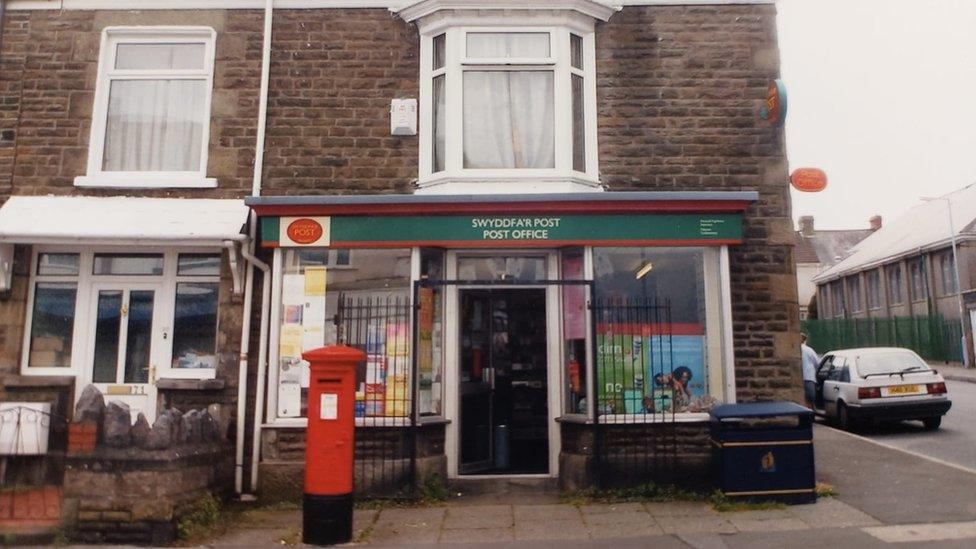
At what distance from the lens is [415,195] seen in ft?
28.0

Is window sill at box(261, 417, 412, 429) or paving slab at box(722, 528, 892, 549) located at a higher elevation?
window sill at box(261, 417, 412, 429)

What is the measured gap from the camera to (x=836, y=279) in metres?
48.1

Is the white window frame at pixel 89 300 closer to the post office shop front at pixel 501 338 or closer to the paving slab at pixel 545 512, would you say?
the post office shop front at pixel 501 338

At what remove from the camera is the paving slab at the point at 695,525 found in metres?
6.88

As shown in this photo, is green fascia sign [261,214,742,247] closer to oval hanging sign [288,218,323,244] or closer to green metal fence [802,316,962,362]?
oval hanging sign [288,218,323,244]

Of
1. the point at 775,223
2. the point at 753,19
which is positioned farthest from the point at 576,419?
the point at 753,19

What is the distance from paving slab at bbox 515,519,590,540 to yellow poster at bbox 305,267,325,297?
11.7ft

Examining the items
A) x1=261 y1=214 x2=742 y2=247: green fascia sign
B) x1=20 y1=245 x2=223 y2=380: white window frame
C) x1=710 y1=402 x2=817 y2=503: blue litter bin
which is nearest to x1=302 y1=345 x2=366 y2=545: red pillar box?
x1=261 y1=214 x2=742 y2=247: green fascia sign

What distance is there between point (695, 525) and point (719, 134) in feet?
15.3

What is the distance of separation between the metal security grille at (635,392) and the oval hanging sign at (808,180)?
7.37 feet

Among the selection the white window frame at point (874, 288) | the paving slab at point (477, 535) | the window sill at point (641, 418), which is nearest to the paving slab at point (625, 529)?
the paving slab at point (477, 535)

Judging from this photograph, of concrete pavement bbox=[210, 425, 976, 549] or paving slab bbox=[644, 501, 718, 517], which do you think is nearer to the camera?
concrete pavement bbox=[210, 425, 976, 549]

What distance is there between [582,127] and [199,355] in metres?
5.36

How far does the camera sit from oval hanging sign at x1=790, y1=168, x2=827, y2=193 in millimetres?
9273
